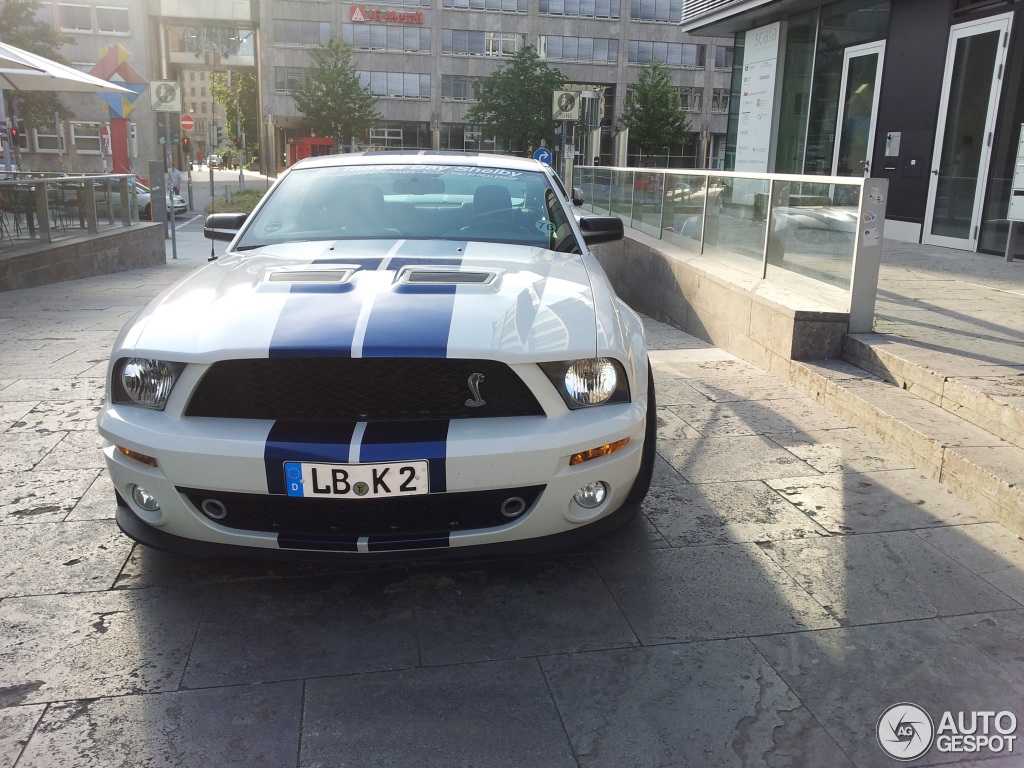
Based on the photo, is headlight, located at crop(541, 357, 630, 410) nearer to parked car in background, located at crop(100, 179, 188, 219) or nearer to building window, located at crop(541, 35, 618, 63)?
parked car in background, located at crop(100, 179, 188, 219)

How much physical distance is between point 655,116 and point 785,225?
5124 centimetres

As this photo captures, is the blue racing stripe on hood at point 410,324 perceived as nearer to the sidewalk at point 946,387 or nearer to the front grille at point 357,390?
the front grille at point 357,390

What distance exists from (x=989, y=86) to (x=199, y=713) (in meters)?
12.0

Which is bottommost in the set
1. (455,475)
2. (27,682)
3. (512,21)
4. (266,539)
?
(27,682)

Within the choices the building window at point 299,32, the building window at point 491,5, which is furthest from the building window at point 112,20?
the building window at point 491,5

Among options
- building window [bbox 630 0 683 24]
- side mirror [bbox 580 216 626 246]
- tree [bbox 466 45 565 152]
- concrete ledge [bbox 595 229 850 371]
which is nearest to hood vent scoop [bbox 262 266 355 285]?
side mirror [bbox 580 216 626 246]

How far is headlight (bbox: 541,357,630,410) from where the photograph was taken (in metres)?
2.91

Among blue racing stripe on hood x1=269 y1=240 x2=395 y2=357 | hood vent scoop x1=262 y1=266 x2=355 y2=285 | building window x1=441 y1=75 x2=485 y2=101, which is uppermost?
building window x1=441 y1=75 x2=485 y2=101

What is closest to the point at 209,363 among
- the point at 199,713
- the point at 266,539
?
the point at 266,539

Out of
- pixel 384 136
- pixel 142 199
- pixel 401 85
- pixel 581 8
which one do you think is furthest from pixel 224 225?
pixel 581 8

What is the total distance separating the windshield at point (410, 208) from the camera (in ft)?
13.7

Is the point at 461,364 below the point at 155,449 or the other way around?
the other way around

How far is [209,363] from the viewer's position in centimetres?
283

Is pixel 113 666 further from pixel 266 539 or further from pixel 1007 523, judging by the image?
pixel 1007 523
